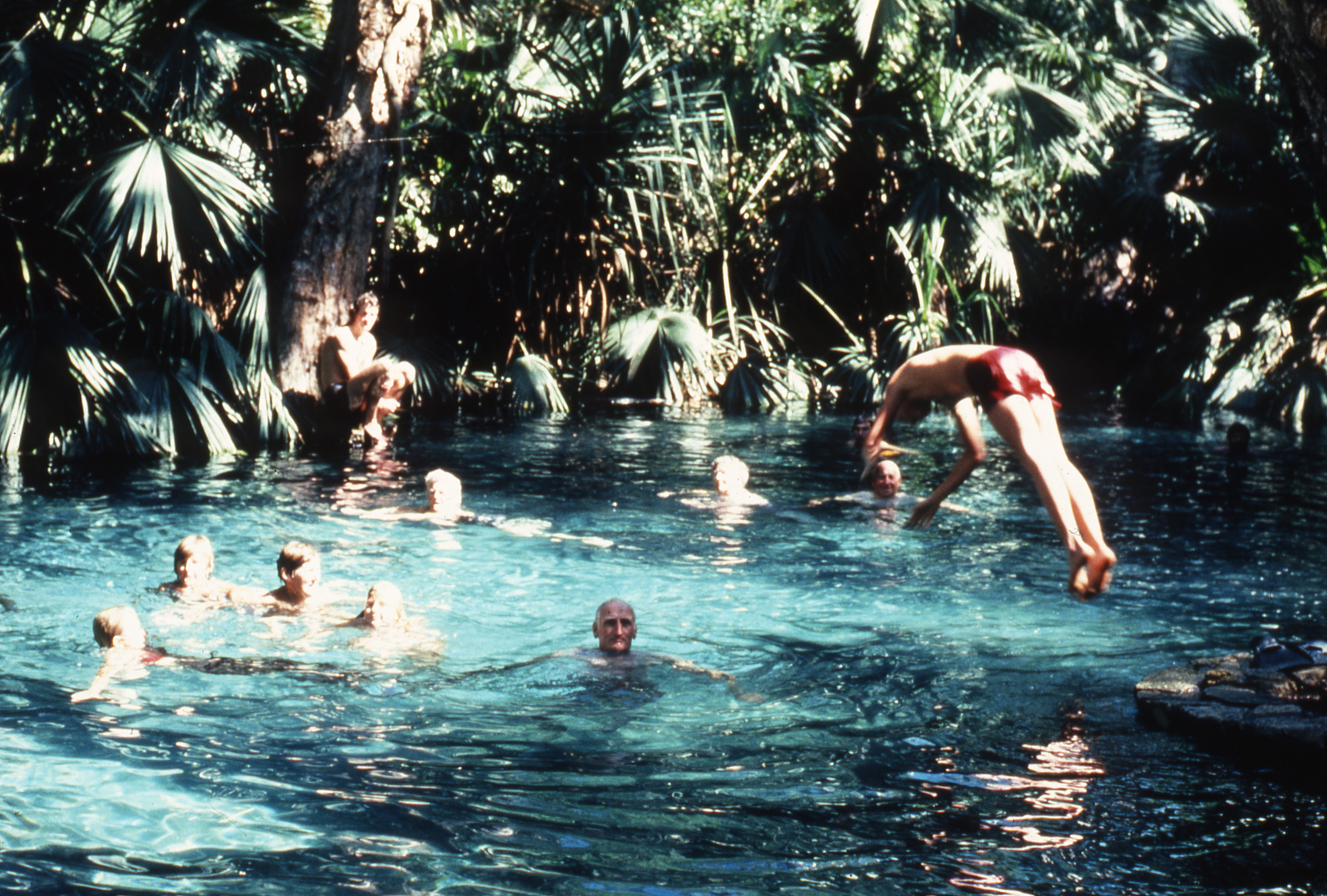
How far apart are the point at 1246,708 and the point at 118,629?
502 centimetres

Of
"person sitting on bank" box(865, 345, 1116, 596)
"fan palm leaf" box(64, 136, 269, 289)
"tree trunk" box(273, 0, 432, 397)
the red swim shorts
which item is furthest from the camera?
"tree trunk" box(273, 0, 432, 397)

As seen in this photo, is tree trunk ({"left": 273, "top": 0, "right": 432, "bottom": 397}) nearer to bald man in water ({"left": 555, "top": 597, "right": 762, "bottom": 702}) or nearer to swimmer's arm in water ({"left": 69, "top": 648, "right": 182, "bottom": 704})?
swimmer's arm in water ({"left": 69, "top": 648, "right": 182, "bottom": 704})

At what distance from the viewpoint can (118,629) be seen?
6.81 meters

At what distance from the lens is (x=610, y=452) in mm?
14562

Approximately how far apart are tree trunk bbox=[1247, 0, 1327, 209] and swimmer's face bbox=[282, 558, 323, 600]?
5.29 m

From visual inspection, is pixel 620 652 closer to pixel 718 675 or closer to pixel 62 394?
pixel 718 675

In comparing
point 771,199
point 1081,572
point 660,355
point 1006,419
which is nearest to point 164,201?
point 660,355

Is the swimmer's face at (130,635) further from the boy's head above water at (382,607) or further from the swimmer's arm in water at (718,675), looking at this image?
the swimmer's arm in water at (718,675)

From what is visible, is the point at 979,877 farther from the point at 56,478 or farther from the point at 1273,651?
the point at 56,478

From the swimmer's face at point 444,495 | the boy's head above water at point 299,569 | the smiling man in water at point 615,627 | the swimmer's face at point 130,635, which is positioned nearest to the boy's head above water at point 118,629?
the swimmer's face at point 130,635

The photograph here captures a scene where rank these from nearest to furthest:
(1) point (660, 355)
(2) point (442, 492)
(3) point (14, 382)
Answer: (2) point (442, 492), (3) point (14, 382), (1) point (660, 355)

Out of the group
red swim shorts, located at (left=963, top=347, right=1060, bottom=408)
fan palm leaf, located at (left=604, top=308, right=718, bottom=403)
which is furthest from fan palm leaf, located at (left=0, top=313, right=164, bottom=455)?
red swim shorts, located at (left=963, top=347, right=1060, bottom=408)

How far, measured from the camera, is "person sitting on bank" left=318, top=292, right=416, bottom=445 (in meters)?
14.8

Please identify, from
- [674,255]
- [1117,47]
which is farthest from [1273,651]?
[1117,47]
